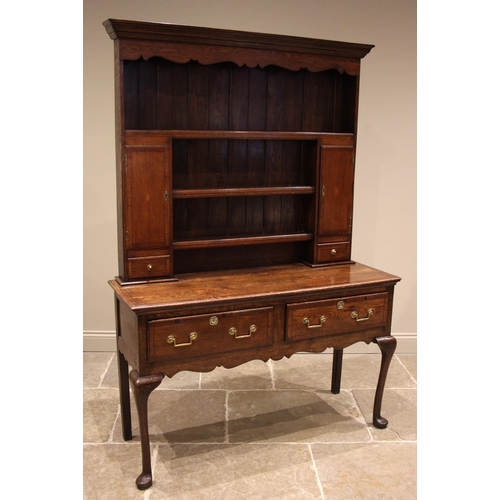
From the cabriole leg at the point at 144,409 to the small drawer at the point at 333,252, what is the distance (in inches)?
46.7

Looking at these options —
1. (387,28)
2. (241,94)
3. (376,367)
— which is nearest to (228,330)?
(241,94)

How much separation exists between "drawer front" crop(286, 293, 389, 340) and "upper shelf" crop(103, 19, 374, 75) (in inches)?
48.6

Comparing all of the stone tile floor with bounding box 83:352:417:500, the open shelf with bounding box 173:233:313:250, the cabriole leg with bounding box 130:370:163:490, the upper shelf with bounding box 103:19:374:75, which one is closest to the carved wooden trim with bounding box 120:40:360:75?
the upper shelf with bounding box 103:19:374:75

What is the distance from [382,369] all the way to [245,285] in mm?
937

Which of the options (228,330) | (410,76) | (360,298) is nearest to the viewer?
(228,330)

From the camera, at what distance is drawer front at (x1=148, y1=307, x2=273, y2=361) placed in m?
2.55

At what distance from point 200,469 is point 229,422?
481 millimetres

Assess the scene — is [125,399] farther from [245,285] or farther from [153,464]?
[245,285]

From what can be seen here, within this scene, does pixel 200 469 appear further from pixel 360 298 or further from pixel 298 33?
pixel 298 33

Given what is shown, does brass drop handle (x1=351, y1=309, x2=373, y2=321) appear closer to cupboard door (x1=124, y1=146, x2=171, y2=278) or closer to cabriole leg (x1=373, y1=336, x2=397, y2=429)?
cabriole leg (x1=373, y1=336, x2=397, y2=429)

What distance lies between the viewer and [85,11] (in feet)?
12.3

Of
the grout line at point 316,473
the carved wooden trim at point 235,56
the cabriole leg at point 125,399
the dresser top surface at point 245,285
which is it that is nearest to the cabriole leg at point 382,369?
the dresser top surface at point 245,285

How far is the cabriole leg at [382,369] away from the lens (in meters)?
3.10

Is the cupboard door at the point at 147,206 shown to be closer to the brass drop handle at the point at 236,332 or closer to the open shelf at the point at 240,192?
the open shelf at the point at 240,192
